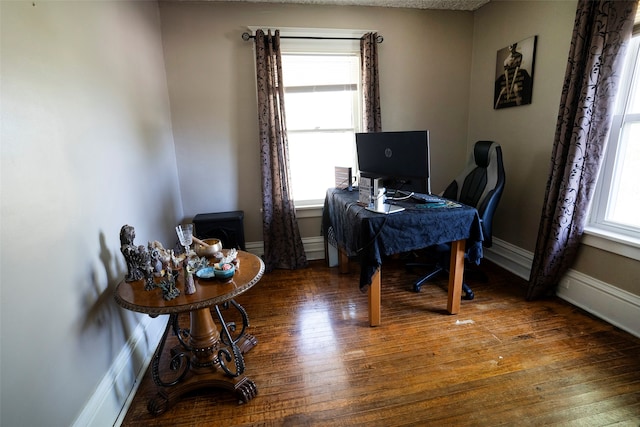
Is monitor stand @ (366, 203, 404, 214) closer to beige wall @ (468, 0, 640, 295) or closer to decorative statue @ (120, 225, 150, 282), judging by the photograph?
decorative statue @ (120, 225, 150, 282)

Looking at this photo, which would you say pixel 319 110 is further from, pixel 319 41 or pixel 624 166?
pixel 624 166

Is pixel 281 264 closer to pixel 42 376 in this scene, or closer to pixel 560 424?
pixel 42 376

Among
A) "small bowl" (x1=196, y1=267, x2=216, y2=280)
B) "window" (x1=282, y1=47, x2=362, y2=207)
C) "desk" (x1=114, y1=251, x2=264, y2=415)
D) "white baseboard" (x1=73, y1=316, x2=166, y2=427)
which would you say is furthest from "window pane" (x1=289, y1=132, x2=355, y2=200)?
"white baseboard" (x1=73, y1=316, x2=166, y2=427)

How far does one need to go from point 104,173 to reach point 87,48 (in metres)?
0.63

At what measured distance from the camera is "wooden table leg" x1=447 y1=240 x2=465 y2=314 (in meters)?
2.04

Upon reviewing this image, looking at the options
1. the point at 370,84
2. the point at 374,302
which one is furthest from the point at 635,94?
the point at 374,302

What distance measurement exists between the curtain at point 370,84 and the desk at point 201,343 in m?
1.96

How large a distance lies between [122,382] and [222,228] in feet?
4.66

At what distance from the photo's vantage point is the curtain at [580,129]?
5.81 feet

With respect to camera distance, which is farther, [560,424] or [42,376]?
[560,424]

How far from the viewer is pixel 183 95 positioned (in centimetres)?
272

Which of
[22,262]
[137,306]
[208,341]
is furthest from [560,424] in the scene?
[22,262]

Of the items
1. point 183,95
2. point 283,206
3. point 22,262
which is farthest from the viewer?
point 283,206

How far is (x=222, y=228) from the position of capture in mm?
2697
